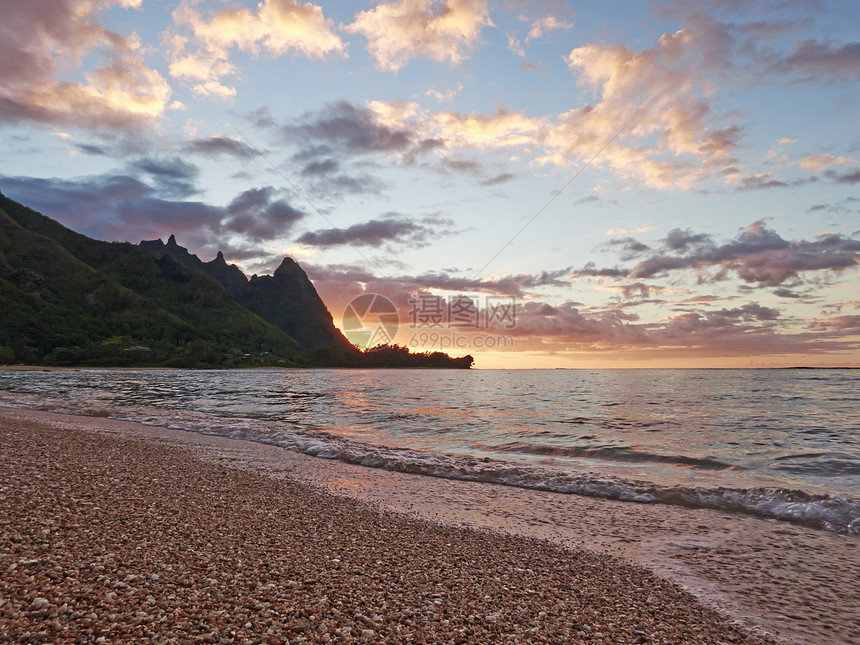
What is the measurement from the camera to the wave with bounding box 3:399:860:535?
10820mm

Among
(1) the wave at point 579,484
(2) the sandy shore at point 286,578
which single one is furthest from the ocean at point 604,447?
(2) the sandy shore at point 286,578

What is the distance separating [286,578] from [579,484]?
10.2 metres

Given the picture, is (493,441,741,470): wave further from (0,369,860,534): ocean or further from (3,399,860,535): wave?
(3,399,860,535): wave

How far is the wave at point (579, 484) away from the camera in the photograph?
10.8 metres

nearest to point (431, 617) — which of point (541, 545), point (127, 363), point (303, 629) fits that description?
point (303, 629)

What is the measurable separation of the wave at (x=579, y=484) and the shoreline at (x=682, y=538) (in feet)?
2.38

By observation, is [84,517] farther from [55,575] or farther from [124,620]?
[124,620]

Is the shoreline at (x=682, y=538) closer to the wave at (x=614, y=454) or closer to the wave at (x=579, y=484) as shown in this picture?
the wave at (x=579, y=484)

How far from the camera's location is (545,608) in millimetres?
5668

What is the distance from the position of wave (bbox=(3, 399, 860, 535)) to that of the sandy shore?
5.55 meters

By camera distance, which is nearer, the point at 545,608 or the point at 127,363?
the point at 545,608

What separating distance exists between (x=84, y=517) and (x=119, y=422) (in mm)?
21201

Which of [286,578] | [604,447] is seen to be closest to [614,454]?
[604,447]

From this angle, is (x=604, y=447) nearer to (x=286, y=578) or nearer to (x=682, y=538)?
(x=682, y=538)
